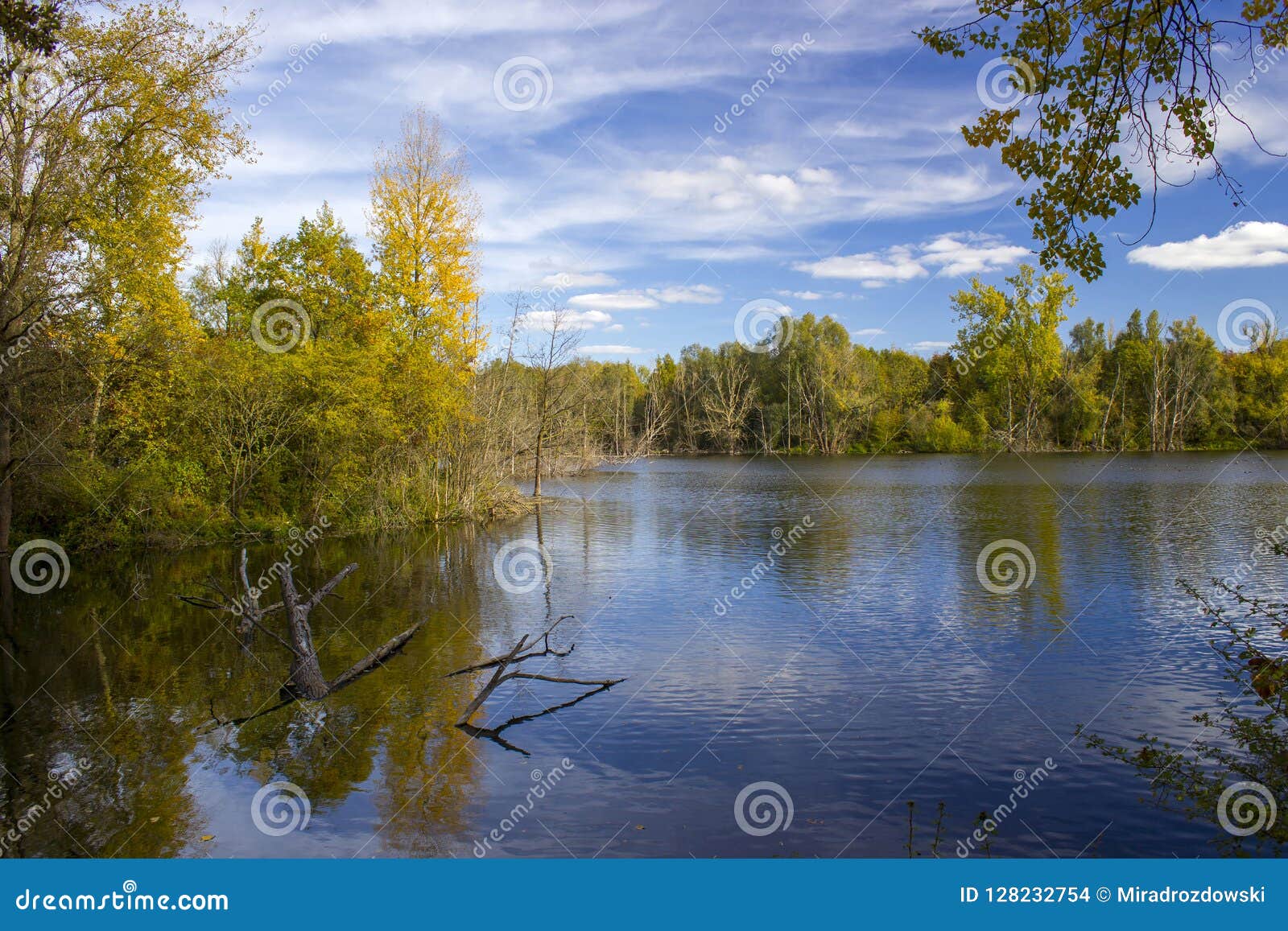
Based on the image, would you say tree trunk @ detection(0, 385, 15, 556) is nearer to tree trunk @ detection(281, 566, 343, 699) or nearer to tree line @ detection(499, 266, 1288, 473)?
tree trunk @ detection(281, 566, 343, 699)

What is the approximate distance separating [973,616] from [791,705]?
5.44 m

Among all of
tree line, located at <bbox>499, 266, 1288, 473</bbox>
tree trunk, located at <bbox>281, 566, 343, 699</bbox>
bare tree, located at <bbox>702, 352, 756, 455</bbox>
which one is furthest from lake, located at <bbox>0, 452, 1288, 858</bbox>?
bare tree, located at <bbox>702, 352, 756, 455</bbox>

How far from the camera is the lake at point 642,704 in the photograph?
6809 millimetres

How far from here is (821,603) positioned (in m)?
15.0

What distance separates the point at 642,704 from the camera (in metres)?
9.91

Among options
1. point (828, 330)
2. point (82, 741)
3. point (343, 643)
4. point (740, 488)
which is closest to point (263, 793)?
point (82, 741)

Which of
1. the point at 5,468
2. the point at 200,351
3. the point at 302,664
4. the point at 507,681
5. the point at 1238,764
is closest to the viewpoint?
the point at 1238,764

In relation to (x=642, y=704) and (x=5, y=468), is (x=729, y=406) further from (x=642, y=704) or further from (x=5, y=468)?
(x=642, y=704)

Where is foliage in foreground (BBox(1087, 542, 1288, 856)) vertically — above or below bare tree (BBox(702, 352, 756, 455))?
below

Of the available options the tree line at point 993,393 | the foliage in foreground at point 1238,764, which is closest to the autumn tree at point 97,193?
the foliage in foreground at point 1238,764

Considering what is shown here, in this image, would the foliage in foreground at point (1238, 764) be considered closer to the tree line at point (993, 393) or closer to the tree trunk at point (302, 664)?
the tree trunk at point (302, 664)

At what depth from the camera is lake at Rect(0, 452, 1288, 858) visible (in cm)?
681

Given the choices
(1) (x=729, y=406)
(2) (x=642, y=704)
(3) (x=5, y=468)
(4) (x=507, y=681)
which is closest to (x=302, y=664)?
(4) (x=507, y=681)

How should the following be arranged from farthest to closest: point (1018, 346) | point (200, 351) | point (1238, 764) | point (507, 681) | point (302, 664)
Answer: point (1018, 346) → point (200, 351) → point (507, 681) → point (302, 664) → point (1238, 764)
